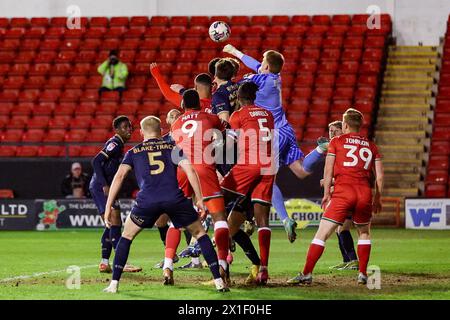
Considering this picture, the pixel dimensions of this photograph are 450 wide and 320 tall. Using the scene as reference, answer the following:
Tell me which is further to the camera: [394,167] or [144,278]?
[394,167]

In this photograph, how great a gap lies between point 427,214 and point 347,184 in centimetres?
1243

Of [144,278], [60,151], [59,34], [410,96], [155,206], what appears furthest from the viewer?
[59,34]

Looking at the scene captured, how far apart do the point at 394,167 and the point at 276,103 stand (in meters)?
13.1

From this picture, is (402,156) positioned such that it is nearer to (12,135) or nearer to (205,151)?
(12,135)

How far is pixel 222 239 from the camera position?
1152cm

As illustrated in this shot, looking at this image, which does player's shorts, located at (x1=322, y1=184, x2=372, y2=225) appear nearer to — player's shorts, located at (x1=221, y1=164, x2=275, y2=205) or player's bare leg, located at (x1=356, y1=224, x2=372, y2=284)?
player's bare leg, located at (x1=356, y1=224, x2=372, y2=284)

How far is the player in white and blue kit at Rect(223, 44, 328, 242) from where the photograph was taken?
13102 mm

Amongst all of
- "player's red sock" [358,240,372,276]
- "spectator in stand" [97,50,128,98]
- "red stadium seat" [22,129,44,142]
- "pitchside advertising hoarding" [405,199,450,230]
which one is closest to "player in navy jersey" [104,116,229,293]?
"player's red sock" [358,240,372,276]

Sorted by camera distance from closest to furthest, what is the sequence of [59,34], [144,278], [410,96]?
[144,278] → [410,96] → [59,34]

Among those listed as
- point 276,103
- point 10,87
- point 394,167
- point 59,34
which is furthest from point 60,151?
point 276,103

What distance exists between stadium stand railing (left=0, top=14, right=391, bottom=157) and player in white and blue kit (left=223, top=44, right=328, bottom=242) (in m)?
11.6

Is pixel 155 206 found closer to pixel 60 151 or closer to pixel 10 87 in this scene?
pixel 60 151

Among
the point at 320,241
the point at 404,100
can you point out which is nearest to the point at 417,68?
the point at 404,100

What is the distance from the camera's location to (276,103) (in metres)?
13.7
